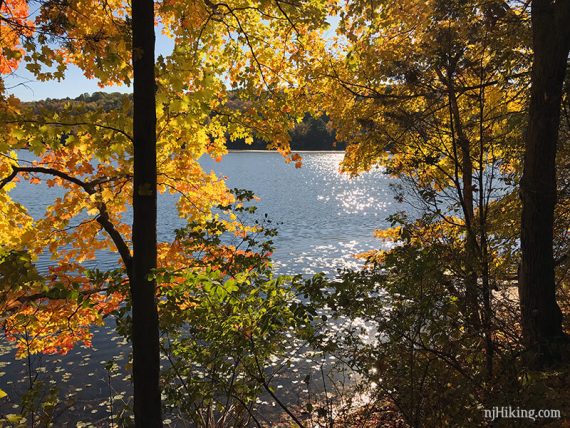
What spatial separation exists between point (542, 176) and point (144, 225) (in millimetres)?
5620

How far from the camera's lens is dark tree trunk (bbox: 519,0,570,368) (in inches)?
215

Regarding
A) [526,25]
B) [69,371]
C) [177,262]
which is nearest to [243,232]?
[177,262]

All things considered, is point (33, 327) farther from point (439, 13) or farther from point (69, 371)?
point (439, 13)

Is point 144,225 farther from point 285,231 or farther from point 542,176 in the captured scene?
point 285,231

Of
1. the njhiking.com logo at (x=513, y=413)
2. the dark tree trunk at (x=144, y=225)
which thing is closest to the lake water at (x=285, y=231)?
the dark tree trunk at (x=144, y=225)

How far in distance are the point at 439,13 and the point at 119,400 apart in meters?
12.2

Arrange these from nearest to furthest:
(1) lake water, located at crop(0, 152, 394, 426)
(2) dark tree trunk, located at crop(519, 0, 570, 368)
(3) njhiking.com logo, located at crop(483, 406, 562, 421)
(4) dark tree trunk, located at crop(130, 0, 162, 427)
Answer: (3) njhiking.com logo, located at crop(483, 406, 562, 421) → (4) dark tree trunk, located at crop(130, 0, 162, 427) → (2) dark tree trunk, located at crop(519, 0, 570, 368) → (1) lake water, located at crop(0, 152, 394, 426)

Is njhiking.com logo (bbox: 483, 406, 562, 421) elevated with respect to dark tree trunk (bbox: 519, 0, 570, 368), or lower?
lower

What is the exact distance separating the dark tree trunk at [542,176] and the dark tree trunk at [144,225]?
5.03 m

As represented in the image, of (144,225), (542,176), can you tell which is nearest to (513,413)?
(542,176)

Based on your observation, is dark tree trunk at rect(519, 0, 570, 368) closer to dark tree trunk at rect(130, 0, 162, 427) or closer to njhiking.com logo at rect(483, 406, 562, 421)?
njhiking.com logo at rect(483, 406, 562, 421)

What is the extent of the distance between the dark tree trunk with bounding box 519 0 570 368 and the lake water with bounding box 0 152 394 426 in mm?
3860

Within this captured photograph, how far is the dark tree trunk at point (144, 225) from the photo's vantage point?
4.15 meters

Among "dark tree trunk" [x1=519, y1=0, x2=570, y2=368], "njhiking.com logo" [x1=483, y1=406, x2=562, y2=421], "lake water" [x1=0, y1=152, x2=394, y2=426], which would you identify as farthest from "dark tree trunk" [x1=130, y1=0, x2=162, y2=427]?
"dark tree trunk" [x1=519, y1=0, x2=570, y2=368]
